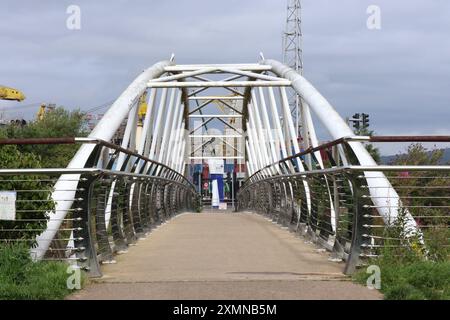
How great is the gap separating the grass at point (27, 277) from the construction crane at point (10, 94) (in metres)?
81.5

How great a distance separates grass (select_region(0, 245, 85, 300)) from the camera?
6363 millimetres

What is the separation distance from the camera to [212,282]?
290 inches

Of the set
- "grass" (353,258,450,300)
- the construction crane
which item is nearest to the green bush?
"grass" (353,258,450,300)

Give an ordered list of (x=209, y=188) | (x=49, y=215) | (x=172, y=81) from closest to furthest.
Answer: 1. (x=49, y=215)
2. (x=172, y=81)
3. (x=209, y=188)

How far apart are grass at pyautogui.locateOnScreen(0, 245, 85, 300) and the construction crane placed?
81494 millimetres

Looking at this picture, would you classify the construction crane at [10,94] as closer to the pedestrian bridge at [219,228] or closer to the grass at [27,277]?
the pedestrian bridge at [219,228]

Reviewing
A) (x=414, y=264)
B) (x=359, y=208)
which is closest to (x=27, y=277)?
(x=359, y=208)

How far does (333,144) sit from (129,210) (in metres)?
4.49

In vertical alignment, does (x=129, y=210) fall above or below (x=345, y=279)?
above

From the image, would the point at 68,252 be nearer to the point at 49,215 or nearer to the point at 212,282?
the point at 49,215
